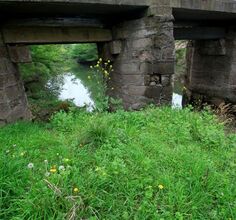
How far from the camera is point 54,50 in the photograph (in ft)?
38.7

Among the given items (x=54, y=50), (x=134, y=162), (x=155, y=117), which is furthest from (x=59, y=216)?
(x=54, y=50)

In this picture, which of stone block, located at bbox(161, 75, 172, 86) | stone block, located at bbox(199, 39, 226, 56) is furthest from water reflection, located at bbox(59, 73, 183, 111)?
stone block, located at bbox(161, 75, 172, 86)

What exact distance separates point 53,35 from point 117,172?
12.8 feet

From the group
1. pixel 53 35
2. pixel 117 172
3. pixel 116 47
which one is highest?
pixel 53 35

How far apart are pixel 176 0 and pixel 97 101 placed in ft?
9.21

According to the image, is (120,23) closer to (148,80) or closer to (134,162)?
(148,80)

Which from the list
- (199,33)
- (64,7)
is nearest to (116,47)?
(64,7)

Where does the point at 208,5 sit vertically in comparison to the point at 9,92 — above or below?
above

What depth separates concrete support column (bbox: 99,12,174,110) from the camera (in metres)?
5.46

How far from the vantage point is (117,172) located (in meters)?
2.50

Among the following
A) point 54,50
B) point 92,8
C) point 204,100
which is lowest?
point 204,100

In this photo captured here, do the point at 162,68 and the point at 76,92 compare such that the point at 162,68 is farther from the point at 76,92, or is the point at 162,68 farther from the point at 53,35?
the point at 76,92

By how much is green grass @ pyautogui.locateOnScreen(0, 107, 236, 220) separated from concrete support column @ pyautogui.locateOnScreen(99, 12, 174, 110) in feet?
6.28

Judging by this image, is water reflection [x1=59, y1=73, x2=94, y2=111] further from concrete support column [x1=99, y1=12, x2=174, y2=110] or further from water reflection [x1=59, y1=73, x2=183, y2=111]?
concrete support column [x1=99, y1=12, x2=174, y2=110]
